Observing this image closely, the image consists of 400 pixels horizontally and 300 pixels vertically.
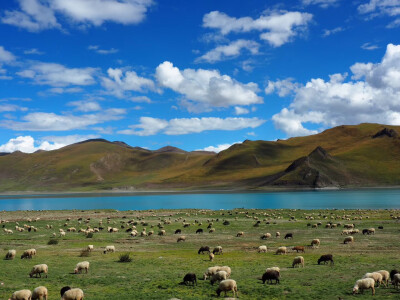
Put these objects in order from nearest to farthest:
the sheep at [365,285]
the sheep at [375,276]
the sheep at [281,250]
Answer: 1. the sheep at [365,285]
2. the sheep at [375,276]
3. the sheep at [281,250]

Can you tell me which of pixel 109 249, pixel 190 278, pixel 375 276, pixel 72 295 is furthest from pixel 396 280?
pixel 109 249

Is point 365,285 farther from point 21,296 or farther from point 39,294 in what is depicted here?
point 21,296

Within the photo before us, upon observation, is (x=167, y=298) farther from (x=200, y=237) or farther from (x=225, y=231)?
(x=225, y=231)

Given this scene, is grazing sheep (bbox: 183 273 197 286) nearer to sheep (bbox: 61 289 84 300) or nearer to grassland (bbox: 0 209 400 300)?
grassland (bbox: 0 209 400 300)

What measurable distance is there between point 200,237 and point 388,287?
26692 mm

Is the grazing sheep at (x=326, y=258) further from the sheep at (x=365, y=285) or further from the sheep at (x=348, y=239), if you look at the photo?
the sheep at (x=348, y=239)

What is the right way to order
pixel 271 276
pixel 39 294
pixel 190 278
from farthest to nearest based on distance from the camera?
pixel 190 278, pixel 271 276, pixel 39 294

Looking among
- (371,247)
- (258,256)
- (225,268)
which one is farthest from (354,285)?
(371,247)

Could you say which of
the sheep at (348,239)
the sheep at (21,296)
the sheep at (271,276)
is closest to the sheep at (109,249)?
the sheep at (21,296)

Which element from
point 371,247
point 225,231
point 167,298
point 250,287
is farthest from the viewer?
point 225,231

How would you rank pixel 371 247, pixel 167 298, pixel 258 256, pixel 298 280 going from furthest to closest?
pixel 371 247, pixel 258 256, pixel 298 280, pixel 167 298

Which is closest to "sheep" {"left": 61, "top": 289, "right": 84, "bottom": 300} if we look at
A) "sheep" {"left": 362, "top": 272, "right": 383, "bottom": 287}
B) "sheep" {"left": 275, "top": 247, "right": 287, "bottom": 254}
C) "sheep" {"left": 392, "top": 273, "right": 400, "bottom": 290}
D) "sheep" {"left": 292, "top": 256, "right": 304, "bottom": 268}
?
"sheep" {"left": 362, "top": 272, "right": 383, "bottom": 287}

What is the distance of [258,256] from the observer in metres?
30.4

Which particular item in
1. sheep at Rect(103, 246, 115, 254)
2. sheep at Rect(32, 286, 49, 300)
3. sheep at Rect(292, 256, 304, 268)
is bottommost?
sheep at Rect(103, 246, 115, 254)
